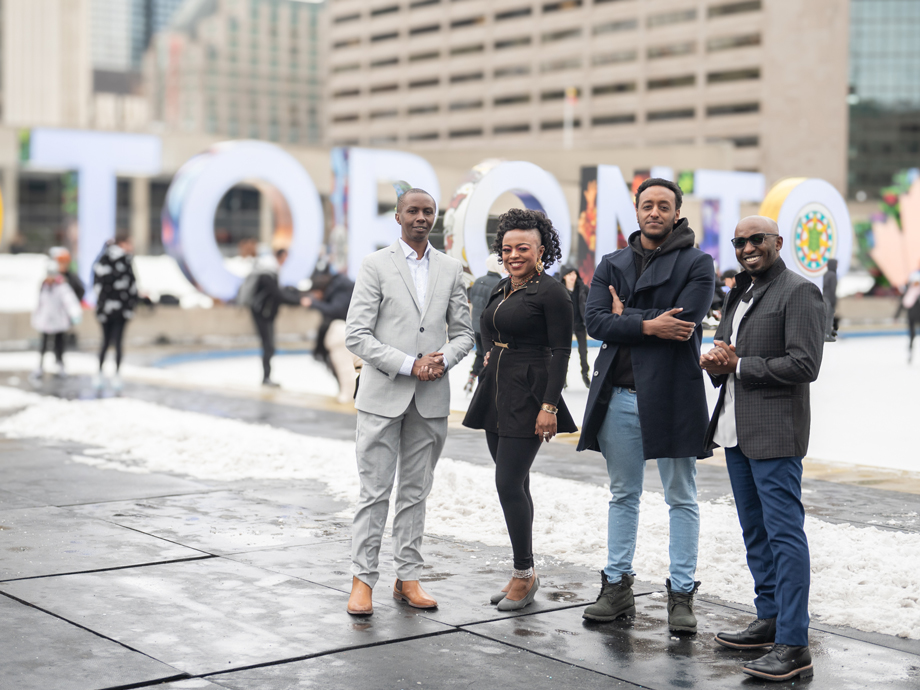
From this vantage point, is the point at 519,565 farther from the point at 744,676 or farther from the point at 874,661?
the point at 874,661

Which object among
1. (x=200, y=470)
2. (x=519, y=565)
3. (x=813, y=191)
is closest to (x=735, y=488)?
(x=519, y=565)

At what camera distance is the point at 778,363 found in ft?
15.0

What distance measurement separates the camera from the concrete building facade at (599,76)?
318 feet

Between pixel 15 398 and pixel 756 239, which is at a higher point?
pixel 756 239

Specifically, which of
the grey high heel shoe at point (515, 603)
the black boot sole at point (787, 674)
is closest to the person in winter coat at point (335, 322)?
the grey high heel shoe at point (515, 603)

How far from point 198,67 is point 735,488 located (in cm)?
19219

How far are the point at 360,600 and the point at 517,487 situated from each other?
91cm

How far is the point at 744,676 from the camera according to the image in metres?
4.53

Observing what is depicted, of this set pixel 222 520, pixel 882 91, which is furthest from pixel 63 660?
pixel 882 91

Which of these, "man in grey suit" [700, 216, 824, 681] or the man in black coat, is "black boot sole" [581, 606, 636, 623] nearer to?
the man in black coat

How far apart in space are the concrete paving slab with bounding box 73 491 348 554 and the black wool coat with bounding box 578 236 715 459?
2.49 m

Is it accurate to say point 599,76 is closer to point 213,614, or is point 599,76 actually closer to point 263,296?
point 263,296

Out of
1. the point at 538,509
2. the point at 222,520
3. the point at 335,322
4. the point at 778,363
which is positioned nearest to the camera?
the point at 778,363

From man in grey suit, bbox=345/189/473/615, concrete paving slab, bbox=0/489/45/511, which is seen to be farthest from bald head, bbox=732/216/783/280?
concrete paving slab, bbox=0/489/45/511
